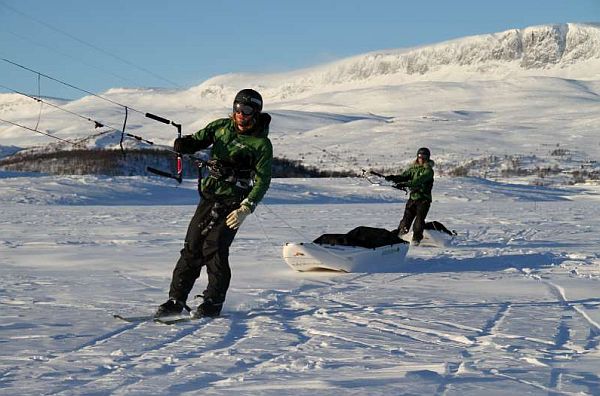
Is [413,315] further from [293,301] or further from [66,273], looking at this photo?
[66,273]

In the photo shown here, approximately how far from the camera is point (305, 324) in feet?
22.2

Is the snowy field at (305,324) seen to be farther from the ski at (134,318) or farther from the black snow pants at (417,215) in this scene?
the black snow pants at (417,215)

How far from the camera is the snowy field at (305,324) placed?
188 inches

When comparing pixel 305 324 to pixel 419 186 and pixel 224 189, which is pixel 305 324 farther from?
pixel 419 186

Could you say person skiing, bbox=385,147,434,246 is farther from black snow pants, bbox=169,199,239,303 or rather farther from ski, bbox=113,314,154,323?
ski, bbox=113,314,154,323

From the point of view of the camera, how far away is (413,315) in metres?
7.30

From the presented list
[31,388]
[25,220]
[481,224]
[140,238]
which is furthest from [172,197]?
[31,388]

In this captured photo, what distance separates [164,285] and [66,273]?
5.67 ft

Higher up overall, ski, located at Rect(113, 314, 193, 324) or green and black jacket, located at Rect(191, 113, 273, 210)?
green and black jacket, located at Rect(191, 113, 273, 210)

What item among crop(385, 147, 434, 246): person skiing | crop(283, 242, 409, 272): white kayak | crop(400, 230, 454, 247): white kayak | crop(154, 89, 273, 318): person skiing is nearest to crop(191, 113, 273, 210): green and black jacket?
crop(154, 89, 273, 318): person skiing

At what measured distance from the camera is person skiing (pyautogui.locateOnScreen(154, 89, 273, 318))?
710 centimetres

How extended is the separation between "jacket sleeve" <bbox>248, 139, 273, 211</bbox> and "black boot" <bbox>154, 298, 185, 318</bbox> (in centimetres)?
110

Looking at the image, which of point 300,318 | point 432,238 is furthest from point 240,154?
point 432,238

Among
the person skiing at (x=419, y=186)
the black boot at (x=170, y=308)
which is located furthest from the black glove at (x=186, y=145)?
the person skiing at (x=419, y=186)
